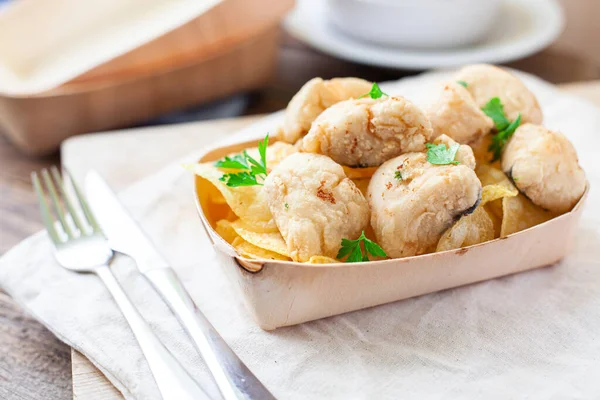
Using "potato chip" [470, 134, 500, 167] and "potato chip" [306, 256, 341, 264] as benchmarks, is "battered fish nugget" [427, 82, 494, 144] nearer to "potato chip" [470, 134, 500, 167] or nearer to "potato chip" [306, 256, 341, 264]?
"potato chip" [470, 134, 500, 167]

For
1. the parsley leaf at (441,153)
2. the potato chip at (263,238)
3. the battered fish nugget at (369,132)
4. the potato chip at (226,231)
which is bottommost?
the potato chip at (226,231)

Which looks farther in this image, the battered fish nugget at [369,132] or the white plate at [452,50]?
the white plate at [452,50]

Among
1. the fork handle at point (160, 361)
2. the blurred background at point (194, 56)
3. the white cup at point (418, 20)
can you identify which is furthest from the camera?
the white cup at point (418, 20)

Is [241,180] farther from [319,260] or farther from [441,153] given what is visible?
[441,153]

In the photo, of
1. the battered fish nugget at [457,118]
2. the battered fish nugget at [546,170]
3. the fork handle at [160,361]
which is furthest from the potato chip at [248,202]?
the battered fish nugget at [546,170]

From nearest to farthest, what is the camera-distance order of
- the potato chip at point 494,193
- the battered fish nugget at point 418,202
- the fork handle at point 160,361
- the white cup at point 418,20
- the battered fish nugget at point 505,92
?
the fork handle at point 160,361, the battered fish nugget at point 418,202, the potato chip at point 494,193, the battered fish nugget at point 505,92, the white cup at point 418,20

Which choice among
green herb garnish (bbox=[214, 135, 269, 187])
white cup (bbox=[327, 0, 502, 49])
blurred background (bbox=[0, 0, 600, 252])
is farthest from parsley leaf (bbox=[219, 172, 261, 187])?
white cup (bbox=[327, 0, 502, 49])

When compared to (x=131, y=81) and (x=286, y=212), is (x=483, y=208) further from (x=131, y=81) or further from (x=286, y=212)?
(x=131, y=81)

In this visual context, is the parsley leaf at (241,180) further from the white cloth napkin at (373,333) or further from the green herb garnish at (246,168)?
the white cloth napkin at (373,333)

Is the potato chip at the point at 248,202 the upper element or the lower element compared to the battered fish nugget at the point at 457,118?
lower
